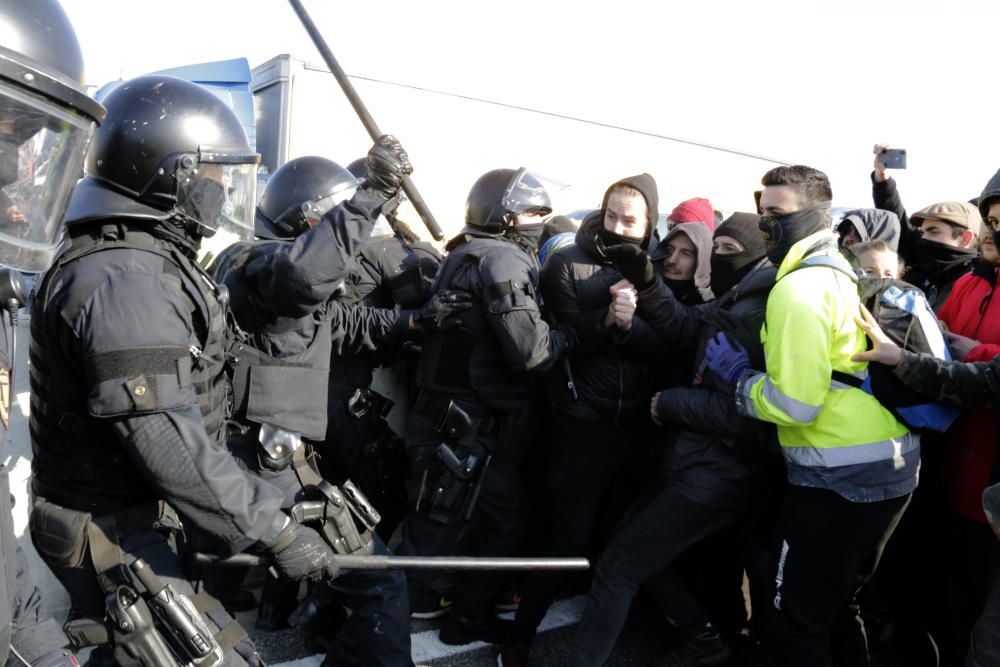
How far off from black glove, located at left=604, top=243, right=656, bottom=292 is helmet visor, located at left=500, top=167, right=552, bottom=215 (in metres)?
0.51

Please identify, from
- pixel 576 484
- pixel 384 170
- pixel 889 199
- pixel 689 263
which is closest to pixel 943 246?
pixel 889 199

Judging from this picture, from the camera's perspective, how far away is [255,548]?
226cm

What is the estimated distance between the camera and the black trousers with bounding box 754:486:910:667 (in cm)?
267

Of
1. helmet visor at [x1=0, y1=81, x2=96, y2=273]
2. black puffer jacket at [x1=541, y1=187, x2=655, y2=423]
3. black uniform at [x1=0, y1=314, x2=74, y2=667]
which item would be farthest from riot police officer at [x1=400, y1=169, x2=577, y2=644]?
helmet visor at [x1=0, y1=81, x2=96, y2=273]

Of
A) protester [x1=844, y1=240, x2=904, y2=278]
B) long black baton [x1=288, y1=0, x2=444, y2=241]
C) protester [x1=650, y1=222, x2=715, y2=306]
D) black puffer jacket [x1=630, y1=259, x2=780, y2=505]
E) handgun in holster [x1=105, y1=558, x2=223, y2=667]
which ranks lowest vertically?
handgun in holster [x1=105, y1=558, x2=223, y2=667]

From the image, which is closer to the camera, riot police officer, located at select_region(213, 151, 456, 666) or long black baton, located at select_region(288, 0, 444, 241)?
riot police officer, located at select_region(213, 151, 456, 666)

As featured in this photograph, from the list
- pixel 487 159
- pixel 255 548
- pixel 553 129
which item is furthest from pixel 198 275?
pixel 553 129

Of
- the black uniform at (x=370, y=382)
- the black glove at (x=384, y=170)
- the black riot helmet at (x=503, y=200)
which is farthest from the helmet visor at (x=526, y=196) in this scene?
the black glove at (x=384, y=170)

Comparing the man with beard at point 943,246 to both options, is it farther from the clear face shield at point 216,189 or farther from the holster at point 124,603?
the holster at point 124,603

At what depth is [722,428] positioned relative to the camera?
2938 millimetres

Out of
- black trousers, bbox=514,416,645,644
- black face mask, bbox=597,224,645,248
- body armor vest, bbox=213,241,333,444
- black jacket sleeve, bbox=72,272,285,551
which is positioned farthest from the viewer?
black face mask, bbox=597,224,645,248

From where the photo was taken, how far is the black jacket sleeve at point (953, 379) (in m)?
2.53

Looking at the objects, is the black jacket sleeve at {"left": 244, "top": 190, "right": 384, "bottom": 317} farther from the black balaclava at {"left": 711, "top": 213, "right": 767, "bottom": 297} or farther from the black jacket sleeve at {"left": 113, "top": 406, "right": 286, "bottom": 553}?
the black balaclava at {"left": 711, "top": 213, "right": 767, "bottom": 297}

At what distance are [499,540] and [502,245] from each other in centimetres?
136
